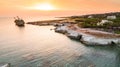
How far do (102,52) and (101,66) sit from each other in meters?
10.3

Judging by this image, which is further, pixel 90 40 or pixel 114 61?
pixel 90 40

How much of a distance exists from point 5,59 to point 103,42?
81.3 feet

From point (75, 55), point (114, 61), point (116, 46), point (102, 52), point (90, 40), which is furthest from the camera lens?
point (90, 40)

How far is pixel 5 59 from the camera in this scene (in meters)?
31.8

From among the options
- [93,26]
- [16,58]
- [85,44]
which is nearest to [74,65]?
[16,58]

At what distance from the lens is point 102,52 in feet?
126

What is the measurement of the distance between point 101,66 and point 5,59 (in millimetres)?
16982

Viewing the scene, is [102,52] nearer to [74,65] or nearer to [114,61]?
[114,61]

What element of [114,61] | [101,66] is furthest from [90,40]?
[101,66]

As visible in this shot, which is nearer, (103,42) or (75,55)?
(75,55)

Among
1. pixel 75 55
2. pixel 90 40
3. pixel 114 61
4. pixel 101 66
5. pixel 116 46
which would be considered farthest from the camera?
pixel 90 40

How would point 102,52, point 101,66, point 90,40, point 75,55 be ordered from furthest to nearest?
1. point 90,40
2. point 102,52
3. point 75,55
4. point 101,66

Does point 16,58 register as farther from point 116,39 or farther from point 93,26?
point 93,26

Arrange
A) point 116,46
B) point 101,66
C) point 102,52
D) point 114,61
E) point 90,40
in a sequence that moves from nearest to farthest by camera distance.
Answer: point 101,66 < point 114,61 < point 102,52 < point 116,46 < point 90,40
